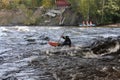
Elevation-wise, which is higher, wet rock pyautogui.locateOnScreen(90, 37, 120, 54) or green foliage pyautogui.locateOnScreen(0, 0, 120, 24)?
wet rock pyautogui.locateOnScreen(90, 37, 120, 54)

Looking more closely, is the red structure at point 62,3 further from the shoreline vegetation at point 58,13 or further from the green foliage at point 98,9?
the green foliage at point 98,9

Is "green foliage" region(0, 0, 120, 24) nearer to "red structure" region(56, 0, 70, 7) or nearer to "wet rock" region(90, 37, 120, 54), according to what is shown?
"red structure" region(56, 0, 70, 7)

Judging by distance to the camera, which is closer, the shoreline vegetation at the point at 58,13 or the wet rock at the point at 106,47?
the wet rock at the point at 106,47

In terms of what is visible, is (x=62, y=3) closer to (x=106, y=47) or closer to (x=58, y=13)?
(x=58, y=13)

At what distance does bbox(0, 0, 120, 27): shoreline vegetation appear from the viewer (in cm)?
8269

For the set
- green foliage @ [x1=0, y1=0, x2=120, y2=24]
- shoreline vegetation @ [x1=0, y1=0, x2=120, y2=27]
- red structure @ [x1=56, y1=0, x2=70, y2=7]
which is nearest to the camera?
green foliage @ [x1=0, y1=0, x2=120, y2=24]

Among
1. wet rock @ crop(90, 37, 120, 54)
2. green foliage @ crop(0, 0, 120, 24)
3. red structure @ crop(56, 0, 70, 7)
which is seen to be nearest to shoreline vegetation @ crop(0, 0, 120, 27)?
green foliage @ crop(0, 0, 120, 24)

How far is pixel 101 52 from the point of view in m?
25.4

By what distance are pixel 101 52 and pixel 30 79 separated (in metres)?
10.1

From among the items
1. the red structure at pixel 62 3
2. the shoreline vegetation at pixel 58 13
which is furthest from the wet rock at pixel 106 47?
the red structure at pixel 62 3

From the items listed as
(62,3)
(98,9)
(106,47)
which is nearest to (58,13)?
A: (62,3)

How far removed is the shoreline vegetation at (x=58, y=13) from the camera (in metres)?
82.7

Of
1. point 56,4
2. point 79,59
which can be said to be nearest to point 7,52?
point 79,59

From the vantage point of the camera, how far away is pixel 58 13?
309 ft
